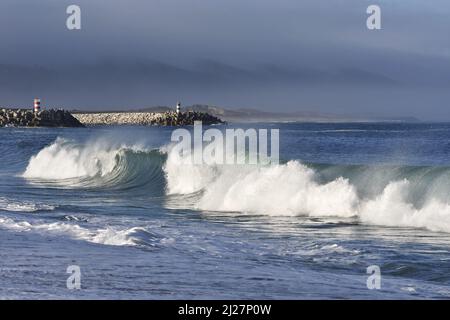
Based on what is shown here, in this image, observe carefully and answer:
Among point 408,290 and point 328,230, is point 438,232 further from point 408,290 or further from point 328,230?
point 408,290

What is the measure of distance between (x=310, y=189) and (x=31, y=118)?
11726 centimetres

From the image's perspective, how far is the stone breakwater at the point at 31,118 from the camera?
135750mm

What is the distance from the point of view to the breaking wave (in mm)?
19875

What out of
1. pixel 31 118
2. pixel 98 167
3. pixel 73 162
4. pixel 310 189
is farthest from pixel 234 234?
pixel 31 118

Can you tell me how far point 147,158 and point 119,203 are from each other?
40.6 ft

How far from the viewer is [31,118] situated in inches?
5349

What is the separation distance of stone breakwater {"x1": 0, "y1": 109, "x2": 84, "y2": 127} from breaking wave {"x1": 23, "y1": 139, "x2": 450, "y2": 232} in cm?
10342

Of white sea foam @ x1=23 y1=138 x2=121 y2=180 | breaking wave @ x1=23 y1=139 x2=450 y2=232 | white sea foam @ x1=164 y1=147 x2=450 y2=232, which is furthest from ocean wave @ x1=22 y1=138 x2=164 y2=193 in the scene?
white sea foam @ x1=164 y1=147 x2=450 y2=232

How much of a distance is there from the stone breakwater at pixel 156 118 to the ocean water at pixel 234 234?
124m

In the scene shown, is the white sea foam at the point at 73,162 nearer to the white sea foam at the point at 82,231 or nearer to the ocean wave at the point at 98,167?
the ocean wave at the point at 98,167

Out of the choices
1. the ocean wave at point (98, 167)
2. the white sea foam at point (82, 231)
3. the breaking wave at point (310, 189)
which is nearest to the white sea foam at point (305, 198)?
the breaking wave at point (310, 189)

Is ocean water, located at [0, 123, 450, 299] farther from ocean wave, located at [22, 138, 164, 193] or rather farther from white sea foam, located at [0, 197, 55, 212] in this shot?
ocean wave, located at [22, 138, 164, 193]
